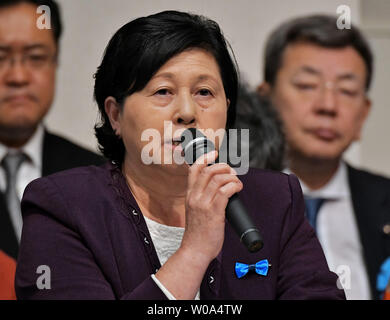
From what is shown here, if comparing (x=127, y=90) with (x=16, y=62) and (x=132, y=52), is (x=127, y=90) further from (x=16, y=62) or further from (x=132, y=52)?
(x=16, y=62)

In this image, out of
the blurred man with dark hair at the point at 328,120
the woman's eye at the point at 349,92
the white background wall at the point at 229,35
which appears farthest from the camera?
the woman's eye at the point at 349,92

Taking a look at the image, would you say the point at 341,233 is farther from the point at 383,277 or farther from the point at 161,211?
the point at 161,211

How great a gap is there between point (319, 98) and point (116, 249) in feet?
7.05

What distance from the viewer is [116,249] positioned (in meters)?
1.62

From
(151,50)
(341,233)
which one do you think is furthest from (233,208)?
(341,233)

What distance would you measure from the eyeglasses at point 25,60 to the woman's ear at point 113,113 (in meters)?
1.27

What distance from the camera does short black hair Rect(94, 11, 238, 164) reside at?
5.36ft

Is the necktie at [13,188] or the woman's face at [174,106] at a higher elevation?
the woman's face at [174,106]

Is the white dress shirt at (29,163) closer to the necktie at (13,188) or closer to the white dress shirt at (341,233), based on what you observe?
the necktie at (13,188)

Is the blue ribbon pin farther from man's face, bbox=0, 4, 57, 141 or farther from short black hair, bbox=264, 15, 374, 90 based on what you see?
short black hair, bbox=264, 15, 374, 90

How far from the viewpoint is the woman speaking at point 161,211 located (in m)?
1.49

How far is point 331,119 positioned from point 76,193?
215 cm

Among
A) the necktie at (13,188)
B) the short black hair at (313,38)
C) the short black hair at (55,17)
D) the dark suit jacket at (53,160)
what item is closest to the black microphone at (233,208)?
the dark suit jacket at (53,160)

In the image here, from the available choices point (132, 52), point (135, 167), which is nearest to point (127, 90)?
point (132, 52)
